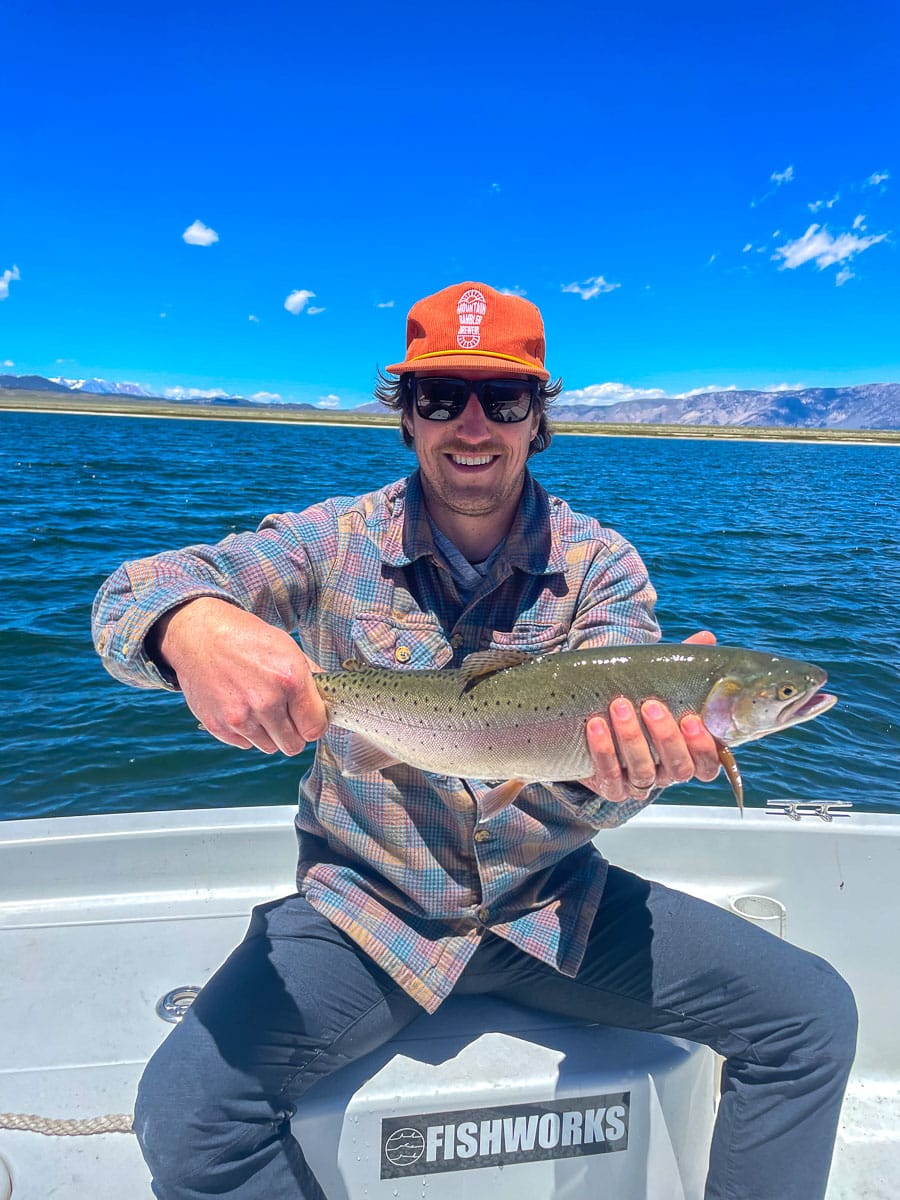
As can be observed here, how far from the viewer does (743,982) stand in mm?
2871

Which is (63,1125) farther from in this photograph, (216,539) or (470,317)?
(216,539)

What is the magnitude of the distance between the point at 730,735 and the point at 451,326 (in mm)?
1857

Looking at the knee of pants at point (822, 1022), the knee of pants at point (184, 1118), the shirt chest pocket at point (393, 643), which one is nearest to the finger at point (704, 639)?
the shirt chest pocket at point (393, 643)

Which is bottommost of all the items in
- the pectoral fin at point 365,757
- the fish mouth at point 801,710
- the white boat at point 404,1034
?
the white boat at point 404,1034

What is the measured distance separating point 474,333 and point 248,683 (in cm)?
169

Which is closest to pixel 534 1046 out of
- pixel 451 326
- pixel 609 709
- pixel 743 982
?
pixel 743 982


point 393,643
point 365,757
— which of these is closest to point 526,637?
point 393,643

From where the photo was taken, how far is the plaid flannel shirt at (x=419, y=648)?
286 centimetres

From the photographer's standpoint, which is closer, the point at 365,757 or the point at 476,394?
the point at 365,757

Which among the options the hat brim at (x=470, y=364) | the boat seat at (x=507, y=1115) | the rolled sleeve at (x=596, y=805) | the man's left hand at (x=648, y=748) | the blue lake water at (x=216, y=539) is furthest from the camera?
the blue lake water at (x=216, y=539)

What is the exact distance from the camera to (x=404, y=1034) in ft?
9.86

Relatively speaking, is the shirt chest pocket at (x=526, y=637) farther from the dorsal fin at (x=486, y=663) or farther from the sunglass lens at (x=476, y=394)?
the sunglass lens at (x=476, y=394)

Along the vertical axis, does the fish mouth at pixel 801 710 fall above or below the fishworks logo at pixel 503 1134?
above

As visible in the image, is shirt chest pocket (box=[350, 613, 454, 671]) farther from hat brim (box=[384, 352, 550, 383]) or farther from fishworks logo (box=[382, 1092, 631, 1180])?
fishworks logo (box=[382, 1092, 631, 1180])
